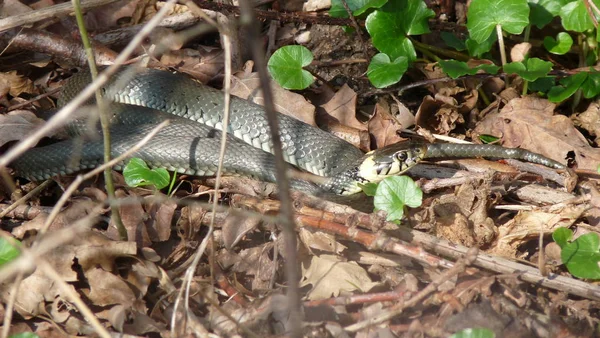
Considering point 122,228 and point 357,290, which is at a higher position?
point 122,228

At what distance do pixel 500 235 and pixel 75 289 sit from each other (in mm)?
2323

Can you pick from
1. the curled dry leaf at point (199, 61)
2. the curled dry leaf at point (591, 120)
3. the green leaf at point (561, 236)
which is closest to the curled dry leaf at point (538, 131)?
the curled dry leaf at point (591, 120)

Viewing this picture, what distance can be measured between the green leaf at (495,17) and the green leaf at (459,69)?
194 millimetres

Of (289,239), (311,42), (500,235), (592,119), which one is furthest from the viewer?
(311,42)

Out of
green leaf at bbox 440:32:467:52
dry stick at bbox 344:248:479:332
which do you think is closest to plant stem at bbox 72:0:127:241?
dry stick at bbox 344:248:479:332

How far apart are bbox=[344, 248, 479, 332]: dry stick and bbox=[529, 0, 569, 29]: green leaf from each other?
8.07ft

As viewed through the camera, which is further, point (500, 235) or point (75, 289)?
point (500, 235)

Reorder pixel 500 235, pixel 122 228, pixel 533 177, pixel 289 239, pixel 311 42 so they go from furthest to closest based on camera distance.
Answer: pixel 311 42
pixel 533 177
pixel 500 235
pixel 122 228
pixel 289 239

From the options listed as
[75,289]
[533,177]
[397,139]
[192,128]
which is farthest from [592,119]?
[75,289]

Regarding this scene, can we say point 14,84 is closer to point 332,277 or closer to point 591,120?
point 332,277

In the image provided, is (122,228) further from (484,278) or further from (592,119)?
(592,119)

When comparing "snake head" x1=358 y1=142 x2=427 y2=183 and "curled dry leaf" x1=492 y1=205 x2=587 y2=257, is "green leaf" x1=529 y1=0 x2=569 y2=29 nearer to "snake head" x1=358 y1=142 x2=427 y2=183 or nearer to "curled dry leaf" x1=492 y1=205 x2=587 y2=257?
"snake head" x1=358 y1=142 x2=427 y2=183

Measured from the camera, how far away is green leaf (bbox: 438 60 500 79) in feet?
15.0

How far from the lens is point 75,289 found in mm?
3330
